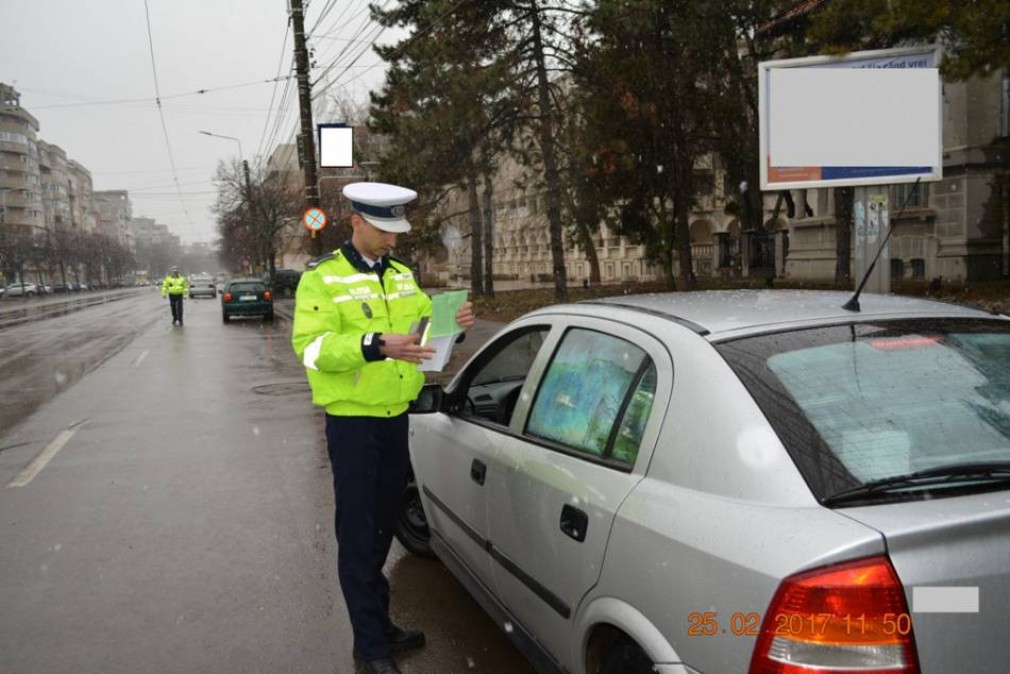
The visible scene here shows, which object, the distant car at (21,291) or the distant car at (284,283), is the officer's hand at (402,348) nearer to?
the distant car at (284,283)

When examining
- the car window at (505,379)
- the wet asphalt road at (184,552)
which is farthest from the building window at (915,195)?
the car window at (505,379)

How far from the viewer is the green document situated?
3370 millimetres

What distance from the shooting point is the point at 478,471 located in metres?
3.35

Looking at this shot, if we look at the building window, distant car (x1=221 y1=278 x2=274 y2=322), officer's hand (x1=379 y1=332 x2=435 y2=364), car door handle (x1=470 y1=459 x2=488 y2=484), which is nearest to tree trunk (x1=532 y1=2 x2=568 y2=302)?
the building window

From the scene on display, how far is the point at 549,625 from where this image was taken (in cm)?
271

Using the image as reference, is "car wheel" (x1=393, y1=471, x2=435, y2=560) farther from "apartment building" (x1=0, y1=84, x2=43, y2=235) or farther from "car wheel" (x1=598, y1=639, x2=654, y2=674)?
"apartment building" (x1=0, y1=84, x2=43, y2=235)

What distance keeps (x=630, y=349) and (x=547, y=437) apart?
1.72 feet

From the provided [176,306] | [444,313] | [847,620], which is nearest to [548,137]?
[176,306]

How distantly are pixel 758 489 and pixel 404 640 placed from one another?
7.22 feet

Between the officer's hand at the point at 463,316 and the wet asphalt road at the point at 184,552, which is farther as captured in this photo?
the wet asphalt road at the point at 184,552

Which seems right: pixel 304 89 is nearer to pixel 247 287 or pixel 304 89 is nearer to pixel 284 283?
pixel 247 287

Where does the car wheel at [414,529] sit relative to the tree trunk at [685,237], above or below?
below

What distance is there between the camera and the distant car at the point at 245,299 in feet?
87.5

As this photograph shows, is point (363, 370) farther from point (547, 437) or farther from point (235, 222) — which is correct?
point (235, 222)
